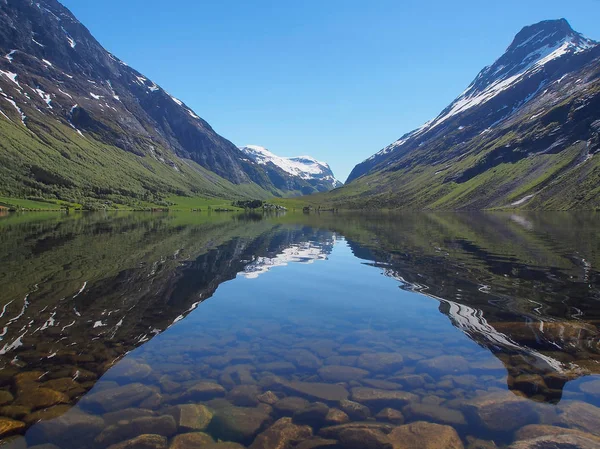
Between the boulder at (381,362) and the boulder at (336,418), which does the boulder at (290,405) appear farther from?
the boulder at (381,362)

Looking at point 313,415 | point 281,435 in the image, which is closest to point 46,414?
point 281,435

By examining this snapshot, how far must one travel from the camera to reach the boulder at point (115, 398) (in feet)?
46.2

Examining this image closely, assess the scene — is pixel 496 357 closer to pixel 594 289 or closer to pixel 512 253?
pixel 594 289

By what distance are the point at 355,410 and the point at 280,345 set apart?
735 cm

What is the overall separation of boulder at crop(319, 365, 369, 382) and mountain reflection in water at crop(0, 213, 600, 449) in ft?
0.29

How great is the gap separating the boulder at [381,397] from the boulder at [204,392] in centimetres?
533

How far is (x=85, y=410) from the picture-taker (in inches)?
543

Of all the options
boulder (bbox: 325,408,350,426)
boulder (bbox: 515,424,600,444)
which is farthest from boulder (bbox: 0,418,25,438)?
boulder (bbox: 515,424,600,444)

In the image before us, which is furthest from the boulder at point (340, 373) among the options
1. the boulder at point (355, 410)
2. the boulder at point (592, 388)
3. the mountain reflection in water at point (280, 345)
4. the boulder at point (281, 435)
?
the boulder at point (592, 388)

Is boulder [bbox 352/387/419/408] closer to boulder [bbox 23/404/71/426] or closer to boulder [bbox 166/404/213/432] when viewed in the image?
boulder [bbox 166/404/213/432]

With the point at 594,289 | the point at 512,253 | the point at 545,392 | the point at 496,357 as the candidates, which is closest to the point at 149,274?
the point at 496,357

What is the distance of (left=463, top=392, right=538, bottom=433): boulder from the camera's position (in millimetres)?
13055

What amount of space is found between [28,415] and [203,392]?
5.83 metres

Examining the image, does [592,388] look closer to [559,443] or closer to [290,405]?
[559,443]
